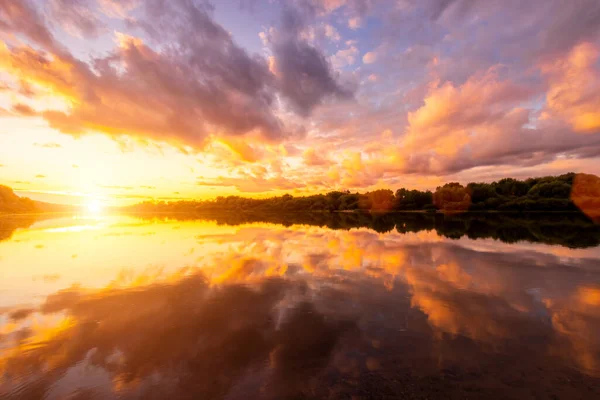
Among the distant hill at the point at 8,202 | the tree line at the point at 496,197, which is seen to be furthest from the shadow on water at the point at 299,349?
the distant hill at the point at 8,202

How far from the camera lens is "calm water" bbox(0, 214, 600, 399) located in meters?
7.21

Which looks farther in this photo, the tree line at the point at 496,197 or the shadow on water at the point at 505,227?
the tree line at the point at 496,197

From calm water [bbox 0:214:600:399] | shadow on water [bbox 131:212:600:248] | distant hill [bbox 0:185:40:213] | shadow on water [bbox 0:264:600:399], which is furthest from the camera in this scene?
distant hill [bbox 0:185:40:213]

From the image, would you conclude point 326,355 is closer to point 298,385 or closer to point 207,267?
point 298,385

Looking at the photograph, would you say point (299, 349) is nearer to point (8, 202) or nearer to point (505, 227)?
point (505, 227)

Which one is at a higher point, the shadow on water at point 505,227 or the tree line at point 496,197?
the tree line at point 496,197

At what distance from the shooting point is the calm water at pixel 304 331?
7.21m

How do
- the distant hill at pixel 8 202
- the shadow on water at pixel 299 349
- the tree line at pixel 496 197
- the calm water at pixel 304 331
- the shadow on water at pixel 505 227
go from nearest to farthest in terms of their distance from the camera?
the shadow on water at pixel 299 349, the calm water at pixel 304 331, the shadow on water at pixel 505 227, the tree line at pixel 496 197, the distant hill at pixel 8 202

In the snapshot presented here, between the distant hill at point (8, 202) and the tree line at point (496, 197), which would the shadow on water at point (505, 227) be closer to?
the tree line at point (496, 197)

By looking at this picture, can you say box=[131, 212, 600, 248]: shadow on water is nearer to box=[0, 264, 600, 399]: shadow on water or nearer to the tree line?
box=[0, 264, 600, 399]: shadow on water

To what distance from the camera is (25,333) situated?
415 inches

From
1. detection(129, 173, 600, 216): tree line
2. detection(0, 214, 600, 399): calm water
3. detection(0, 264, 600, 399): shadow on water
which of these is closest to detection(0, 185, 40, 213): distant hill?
detection(129, 173, 600, 216): tree line

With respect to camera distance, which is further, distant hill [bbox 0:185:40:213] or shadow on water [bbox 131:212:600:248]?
distant hill [bbox 0:185:40:213]

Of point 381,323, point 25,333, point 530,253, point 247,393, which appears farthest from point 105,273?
point 530,253
